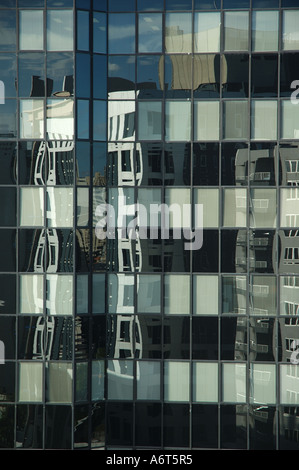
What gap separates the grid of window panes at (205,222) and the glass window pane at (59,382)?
1.30m

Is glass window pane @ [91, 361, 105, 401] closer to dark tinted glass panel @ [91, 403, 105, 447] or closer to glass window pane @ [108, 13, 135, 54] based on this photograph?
dark tinted glass panel @ [91, 403, 105, 447]

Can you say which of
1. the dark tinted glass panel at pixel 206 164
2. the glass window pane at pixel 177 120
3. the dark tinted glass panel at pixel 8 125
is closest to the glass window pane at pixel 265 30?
the glass window pane at pixel 177 120

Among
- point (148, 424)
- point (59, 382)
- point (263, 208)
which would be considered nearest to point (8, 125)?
point (59, 382)

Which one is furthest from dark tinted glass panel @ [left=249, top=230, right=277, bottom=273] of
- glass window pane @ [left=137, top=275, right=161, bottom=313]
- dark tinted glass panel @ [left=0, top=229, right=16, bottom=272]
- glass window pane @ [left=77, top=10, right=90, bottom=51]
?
glass window pane @ [left=77, top=10, right=90, bottom=51]

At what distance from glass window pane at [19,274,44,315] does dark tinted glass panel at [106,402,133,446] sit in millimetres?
3653

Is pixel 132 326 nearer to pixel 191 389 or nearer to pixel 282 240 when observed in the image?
pixel 191 389

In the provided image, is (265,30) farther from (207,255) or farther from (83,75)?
(207,255)

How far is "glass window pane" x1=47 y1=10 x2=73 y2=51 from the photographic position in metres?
16.2

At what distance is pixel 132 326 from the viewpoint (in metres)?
16.6

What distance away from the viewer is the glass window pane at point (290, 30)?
53.3ft

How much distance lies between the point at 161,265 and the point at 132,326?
6.62ft

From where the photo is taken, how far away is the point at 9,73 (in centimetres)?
1636

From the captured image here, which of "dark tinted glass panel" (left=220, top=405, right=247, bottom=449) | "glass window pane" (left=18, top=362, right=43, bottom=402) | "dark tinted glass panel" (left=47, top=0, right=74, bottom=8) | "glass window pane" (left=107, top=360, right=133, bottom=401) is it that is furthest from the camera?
"glass window pane" (left=107, top=360, right=133, bottom=401)

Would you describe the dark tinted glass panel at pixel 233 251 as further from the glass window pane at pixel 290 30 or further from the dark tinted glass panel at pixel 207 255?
the glass window pane at pixel 290 30
